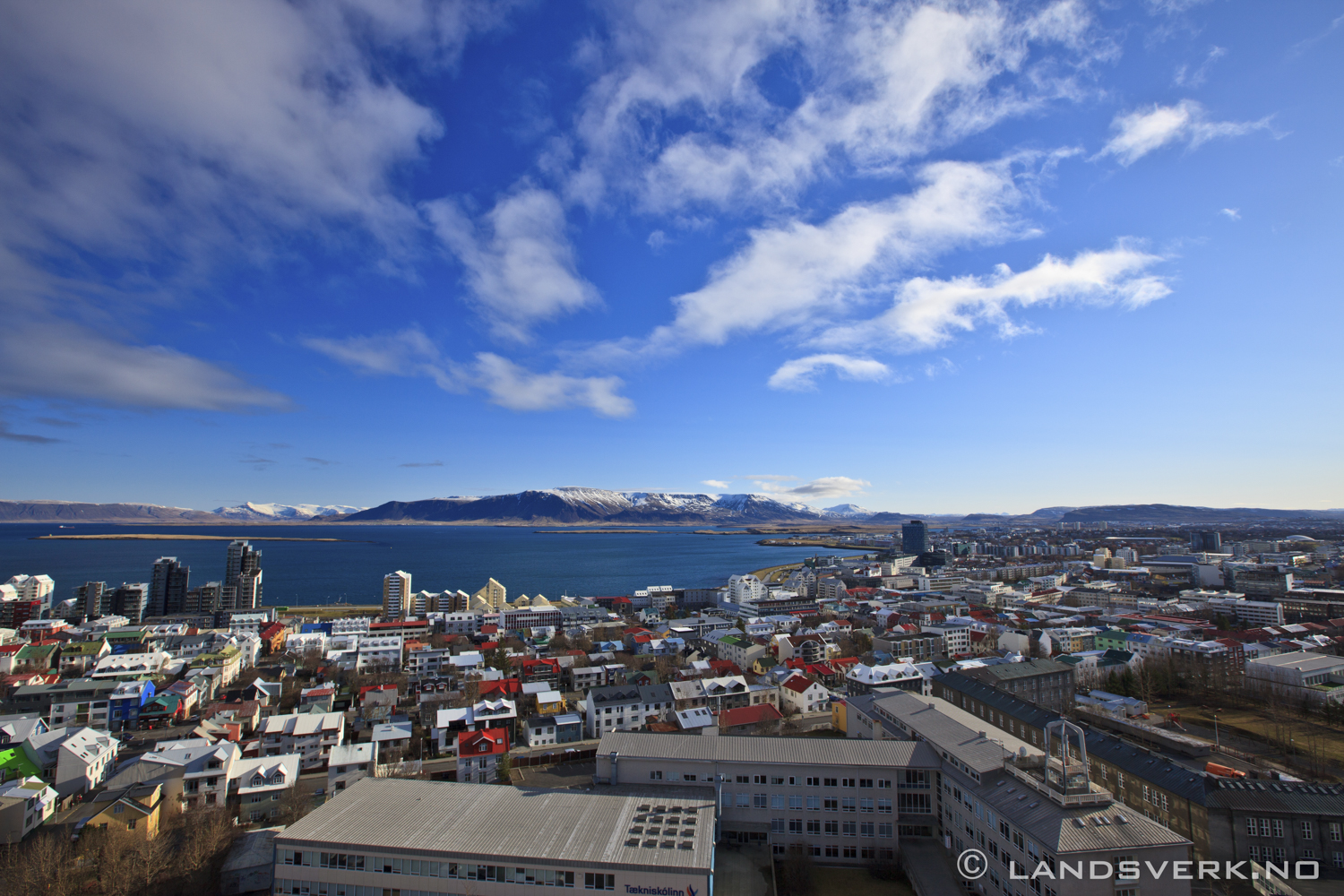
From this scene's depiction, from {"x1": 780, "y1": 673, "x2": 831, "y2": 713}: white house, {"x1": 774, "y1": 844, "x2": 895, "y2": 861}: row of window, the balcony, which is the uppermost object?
the balcony

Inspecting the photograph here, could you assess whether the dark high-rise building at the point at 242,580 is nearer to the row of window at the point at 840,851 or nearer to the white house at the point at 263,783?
the white house at the point at 263,783

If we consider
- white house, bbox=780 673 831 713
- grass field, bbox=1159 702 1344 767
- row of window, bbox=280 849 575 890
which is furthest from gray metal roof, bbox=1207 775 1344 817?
row of window, bbox=280 849 575 890

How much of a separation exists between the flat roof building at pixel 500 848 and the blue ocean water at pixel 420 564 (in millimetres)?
32923

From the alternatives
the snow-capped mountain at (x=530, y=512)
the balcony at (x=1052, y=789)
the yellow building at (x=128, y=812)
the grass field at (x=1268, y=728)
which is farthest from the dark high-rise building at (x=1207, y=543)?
the snow-capped mountain at (x=530, y=512)

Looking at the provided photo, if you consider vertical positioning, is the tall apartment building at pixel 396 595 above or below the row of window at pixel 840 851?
above

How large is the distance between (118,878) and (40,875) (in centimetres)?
84

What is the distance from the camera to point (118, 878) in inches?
270

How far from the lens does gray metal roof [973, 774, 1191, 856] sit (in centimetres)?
609

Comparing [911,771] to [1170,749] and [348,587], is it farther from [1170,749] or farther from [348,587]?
[348,587]

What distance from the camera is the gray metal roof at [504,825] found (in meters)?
6.63

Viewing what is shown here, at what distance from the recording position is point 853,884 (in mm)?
7777

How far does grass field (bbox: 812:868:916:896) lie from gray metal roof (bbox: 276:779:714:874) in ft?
5.59

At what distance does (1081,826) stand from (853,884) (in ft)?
9.60

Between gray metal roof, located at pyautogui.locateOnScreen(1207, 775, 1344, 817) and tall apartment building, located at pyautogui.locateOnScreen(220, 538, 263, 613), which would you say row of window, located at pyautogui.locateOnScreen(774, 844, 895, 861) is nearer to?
gray metal roof, located at pyautogui.locateOnScreen(1207, 775, 1344, 817)
